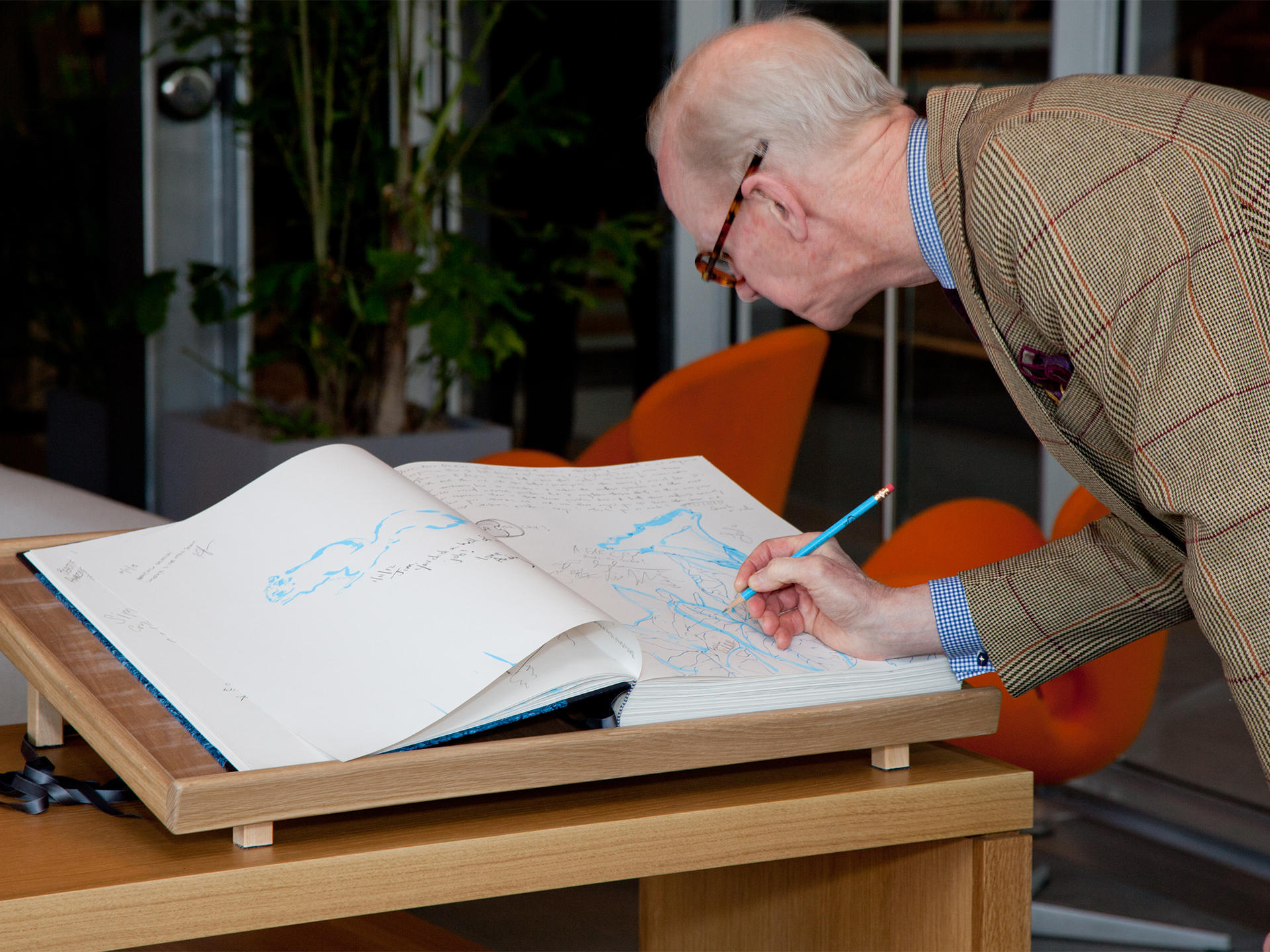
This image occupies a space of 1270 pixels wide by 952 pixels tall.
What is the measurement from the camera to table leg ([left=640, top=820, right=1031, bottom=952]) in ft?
3.40

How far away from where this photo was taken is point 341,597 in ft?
3.26

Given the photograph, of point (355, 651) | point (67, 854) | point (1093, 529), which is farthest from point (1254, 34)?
point (67, 854)

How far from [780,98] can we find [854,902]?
0.65 meters

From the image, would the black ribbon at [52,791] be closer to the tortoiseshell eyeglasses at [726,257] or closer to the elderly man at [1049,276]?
the elderly man at [1049,276]

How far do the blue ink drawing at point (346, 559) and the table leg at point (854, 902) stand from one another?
43 cm

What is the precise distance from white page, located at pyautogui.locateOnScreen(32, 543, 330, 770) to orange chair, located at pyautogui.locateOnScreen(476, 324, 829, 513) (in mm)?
1736

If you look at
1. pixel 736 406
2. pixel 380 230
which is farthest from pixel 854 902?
pixel 380 230

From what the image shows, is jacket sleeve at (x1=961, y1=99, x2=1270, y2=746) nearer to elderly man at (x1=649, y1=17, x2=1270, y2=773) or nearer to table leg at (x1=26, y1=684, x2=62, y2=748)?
elderly man at (x1=649, y1=17, x2=1270, y2=773)

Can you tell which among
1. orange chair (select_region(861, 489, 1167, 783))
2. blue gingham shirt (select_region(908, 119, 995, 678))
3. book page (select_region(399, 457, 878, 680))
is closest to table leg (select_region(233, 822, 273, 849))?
book page (select_region(399, 457, 878, 680))

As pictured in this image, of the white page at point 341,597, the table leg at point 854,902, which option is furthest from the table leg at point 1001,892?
the white page at point 341,597

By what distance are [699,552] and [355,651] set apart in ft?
1.27

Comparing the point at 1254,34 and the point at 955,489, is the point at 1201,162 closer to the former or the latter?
the point at 1254,34

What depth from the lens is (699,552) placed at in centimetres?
124

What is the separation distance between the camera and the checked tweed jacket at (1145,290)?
36.7 inches
